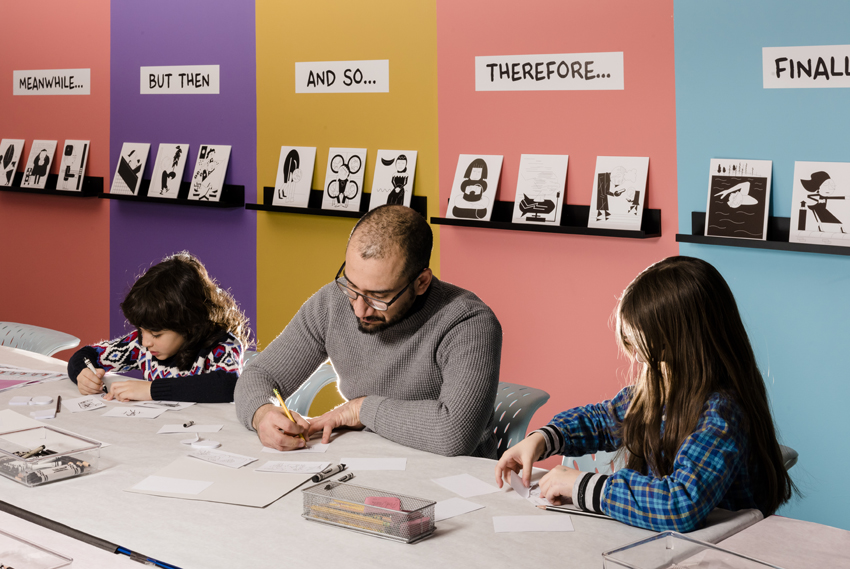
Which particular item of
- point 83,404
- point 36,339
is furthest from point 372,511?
point 36,339

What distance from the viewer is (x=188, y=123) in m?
4.50

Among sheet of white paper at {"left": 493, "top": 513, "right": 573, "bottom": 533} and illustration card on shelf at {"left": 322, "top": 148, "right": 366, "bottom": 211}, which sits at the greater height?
illustration card on shelf at {"left": 322, "top": 148, "right": 366, "bottom": 211}

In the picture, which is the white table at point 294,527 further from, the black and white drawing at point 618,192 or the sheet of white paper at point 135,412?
the black and white drawing at point 618,192

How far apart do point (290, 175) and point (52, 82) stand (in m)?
2.08

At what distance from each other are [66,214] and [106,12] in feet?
4.16

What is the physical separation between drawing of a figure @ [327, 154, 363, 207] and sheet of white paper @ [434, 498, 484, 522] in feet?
7.74

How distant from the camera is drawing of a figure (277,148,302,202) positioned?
160 inches

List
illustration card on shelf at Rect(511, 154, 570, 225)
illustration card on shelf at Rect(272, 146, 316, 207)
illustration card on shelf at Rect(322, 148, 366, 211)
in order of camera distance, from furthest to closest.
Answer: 1. illustration card on shelf at Rect(272, 146, 316, 207)
2. illustration card on shelf at Rect(322, 148, 366, 211)
3. illustration card on shelf at Rect(511, 154, 570, 225)

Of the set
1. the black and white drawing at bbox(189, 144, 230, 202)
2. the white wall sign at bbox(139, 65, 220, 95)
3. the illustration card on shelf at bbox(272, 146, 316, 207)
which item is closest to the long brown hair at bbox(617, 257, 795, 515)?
the illustration card on shelf at bbox(272, 146, 316, 207)

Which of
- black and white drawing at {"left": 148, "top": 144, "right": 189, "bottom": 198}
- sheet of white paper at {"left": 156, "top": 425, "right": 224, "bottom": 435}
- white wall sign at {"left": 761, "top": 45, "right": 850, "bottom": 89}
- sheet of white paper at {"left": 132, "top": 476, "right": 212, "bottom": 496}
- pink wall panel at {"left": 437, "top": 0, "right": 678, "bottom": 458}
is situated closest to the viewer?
sheet of white paper at {"left": 132, "top": 476, "right": 212, "bottom": 496}

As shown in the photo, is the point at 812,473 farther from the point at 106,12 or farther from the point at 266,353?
the point at 106,12

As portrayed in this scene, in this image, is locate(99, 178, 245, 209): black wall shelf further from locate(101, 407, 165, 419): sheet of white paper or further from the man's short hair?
the man's short hair

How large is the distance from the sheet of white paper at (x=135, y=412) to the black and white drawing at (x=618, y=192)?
1.78 meters

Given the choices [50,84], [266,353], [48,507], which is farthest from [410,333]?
[50,84]
